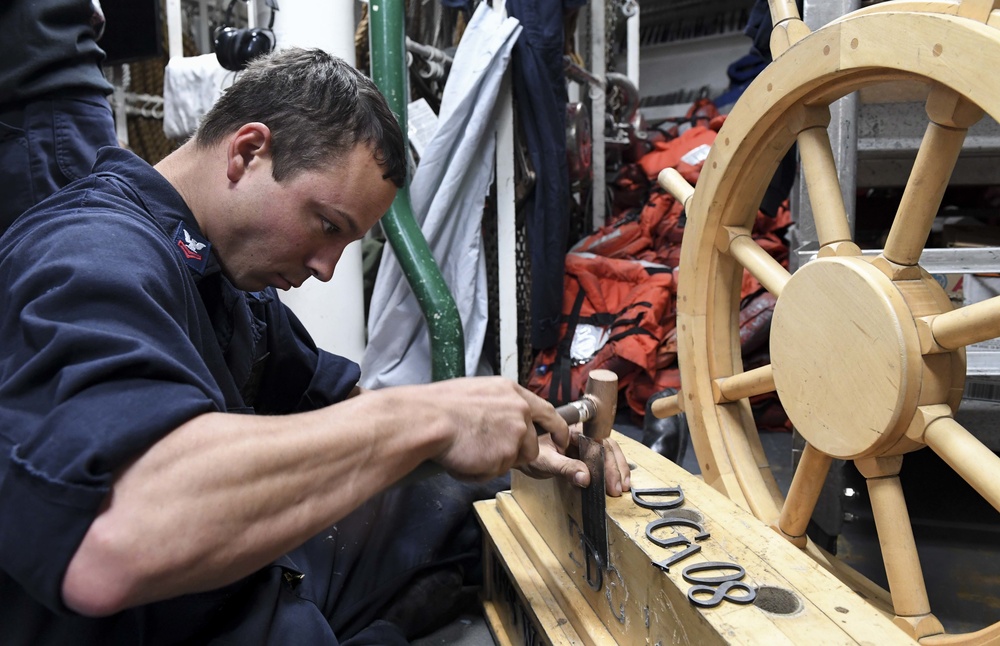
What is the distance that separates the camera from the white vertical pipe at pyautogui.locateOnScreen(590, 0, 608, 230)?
4.37 meters

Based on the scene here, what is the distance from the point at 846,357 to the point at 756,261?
0.35 metres

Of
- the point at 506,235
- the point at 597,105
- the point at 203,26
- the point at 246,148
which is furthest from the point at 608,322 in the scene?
A: the point at 203,26

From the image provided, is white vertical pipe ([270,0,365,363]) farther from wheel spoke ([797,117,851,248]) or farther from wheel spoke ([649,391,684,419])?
wheel spoke ([797,117,851,248])

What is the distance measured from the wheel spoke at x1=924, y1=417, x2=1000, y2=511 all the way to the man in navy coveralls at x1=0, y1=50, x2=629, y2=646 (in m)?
0.51

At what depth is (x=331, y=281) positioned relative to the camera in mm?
2793

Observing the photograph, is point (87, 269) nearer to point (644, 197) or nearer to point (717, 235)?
point (717, 235)

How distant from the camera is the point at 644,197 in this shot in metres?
4.81

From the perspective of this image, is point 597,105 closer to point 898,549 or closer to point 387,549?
point 387,549

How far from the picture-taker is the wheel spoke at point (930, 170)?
1071 mm

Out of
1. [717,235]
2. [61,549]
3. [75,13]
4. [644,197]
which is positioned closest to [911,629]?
[717,235]

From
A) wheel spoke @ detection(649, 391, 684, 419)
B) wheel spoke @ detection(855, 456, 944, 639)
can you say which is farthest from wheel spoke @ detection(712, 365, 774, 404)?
wheel spoke @ detection(855, 456, 944, 639)

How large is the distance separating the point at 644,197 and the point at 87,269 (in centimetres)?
430

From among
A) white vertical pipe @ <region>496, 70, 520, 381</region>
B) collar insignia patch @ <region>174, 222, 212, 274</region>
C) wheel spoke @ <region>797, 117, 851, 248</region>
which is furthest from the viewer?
white vertical pipe @ <region>496, 70, 520, 381</region>

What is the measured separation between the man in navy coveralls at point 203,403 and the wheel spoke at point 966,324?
56 centimetres
